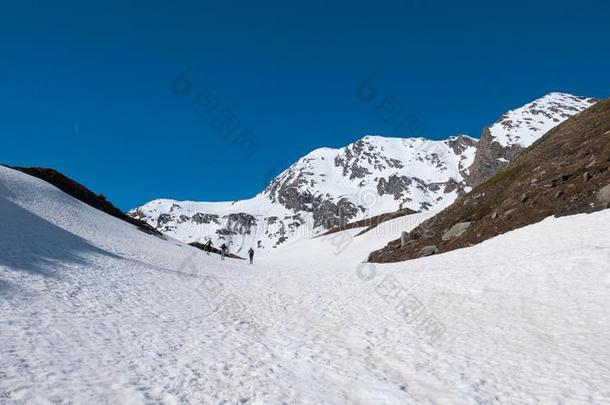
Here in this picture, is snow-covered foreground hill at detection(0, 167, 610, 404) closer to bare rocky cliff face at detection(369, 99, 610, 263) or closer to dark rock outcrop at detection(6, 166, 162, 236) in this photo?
bare rocky cliff face at detection(369, 99, 610, 263)

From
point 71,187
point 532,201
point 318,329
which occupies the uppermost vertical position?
point 71,187

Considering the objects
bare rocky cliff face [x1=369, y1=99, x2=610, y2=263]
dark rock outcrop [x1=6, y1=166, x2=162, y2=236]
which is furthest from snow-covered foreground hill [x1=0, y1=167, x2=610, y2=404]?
dark rock outcrop [x1=6, y1=166, x2=162, y2=236]

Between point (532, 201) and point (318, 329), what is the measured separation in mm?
25510

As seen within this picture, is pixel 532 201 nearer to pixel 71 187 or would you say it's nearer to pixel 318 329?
pixel 318 329

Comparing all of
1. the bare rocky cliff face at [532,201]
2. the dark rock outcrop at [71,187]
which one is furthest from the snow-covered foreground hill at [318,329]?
the dark rock outcrop at [71,187]

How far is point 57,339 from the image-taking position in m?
11.2

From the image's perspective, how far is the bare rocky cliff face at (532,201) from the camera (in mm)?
29109

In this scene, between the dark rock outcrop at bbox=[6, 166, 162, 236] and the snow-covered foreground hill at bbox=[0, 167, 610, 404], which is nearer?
the snow-covered foreground hill at bbox=[0, 167, 610, 404]

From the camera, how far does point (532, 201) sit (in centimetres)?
3319

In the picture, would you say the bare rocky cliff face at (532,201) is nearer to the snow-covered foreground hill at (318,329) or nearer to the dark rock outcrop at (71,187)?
the snow-covered foreground hill at (318,329)

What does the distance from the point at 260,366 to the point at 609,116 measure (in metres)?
51.9

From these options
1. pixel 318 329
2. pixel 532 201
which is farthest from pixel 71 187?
pixel 532 201

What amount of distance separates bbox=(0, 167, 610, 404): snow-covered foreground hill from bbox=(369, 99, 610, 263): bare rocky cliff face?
120 inches

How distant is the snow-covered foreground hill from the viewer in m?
9.43
